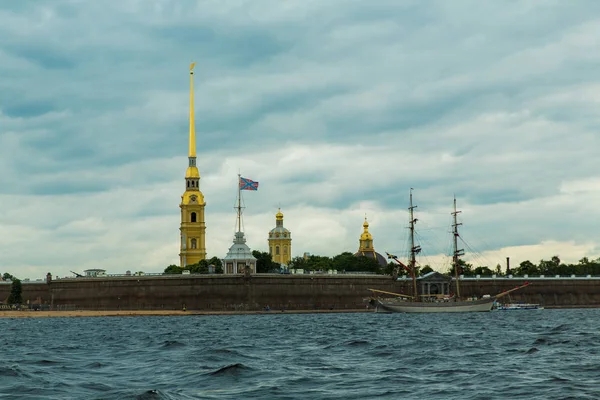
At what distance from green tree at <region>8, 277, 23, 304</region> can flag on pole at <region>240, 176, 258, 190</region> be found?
39440 millimetres

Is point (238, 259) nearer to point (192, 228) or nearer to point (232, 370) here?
point (192, 228)

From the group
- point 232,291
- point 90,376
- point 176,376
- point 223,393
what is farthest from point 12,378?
point 232,291

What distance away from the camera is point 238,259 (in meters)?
146

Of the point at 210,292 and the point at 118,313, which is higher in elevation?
the point at 210,292

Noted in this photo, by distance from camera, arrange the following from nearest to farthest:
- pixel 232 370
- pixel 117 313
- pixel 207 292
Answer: pixel 232 370, pixel 117 313, pixel 207 292

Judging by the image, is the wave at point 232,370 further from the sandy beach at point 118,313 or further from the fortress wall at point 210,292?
the fortress wall at point 210,292

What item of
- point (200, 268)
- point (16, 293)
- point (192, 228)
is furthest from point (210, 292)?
point (192, 228)

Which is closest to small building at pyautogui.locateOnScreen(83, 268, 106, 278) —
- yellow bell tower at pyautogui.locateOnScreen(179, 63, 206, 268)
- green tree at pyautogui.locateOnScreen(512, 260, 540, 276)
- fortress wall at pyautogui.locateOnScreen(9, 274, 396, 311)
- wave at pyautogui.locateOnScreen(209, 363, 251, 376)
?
fortress wall at pyautogui.locateOnScreen(9, 274, 396, 311)

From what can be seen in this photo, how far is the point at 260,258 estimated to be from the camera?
557 feet

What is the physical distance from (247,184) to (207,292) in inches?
675

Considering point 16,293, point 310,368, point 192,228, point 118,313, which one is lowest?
point 310,368

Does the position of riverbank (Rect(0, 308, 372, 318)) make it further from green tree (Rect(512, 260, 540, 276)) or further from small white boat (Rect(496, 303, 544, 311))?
green tree (Rect(512, 260, 540, 276))

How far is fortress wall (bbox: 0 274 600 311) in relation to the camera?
137 meters

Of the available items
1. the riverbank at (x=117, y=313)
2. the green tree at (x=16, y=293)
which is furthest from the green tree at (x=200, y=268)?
the riverbank at (x=117, y=313)
